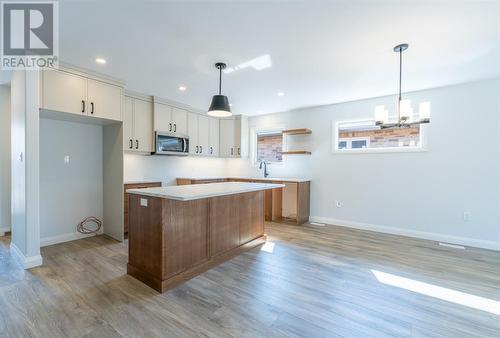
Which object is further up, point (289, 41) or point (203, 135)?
point (289, 41)

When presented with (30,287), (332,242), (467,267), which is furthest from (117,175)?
(467,267)

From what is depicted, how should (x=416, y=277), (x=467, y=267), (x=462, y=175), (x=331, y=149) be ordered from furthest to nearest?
(x=331, y=149)
(x=462, y=175)
(x=467, y=267)
(x=416, y=277)

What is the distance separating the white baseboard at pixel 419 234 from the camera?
3.53 metres

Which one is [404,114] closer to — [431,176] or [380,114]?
[380,114]

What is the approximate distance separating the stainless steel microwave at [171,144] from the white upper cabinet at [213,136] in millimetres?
779

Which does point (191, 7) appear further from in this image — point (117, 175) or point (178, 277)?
point (117, 175)

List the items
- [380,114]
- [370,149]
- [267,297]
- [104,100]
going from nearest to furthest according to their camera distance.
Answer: [267,297]
[380,114]
[104,100]
[370,149]

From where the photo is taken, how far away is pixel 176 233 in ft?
7.93

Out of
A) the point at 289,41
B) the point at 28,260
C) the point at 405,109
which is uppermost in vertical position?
the point at 289,41

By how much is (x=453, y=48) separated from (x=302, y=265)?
9.87 feet

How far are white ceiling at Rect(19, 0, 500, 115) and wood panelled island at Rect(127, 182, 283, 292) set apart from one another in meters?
1.62

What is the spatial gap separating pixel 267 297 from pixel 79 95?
353 cm

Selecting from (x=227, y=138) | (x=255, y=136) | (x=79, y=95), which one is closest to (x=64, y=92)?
(x=79, y=95)

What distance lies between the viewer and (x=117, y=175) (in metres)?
3.77
